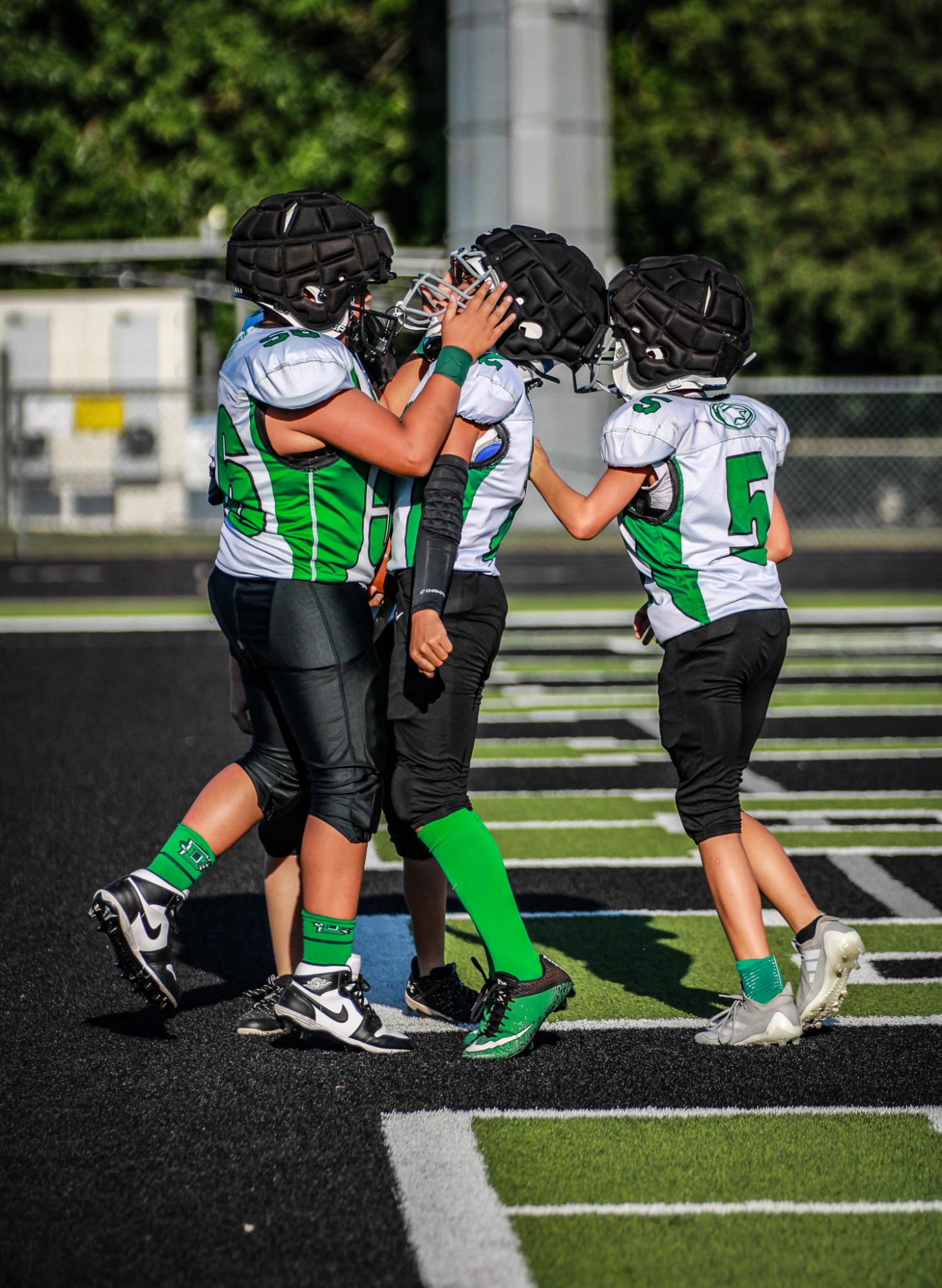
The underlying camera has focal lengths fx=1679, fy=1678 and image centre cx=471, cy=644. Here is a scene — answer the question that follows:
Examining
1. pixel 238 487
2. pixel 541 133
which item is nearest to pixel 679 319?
pixel 238 487

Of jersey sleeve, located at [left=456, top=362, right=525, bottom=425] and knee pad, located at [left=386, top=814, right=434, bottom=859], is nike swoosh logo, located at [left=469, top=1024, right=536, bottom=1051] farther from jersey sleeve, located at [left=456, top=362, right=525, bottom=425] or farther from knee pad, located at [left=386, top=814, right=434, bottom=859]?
jersey sleeve, located at [left=456, top=362, right=525, bottom=425]

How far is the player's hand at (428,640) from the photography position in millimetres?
3689

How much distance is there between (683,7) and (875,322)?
739cm

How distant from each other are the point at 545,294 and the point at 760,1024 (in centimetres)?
177

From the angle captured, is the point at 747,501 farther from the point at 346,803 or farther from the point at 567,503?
the point at 346,803

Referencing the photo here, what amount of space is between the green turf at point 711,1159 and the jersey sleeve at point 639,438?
4.86 feet

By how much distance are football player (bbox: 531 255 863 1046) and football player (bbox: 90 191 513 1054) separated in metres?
0.41

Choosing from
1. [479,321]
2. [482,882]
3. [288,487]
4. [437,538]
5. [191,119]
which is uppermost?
[191,119]

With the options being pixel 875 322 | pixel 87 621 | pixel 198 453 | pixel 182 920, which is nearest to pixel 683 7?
pixel 875 322

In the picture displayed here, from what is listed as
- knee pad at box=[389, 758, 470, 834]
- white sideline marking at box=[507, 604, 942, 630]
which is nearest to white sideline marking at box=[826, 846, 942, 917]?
knee pad at box=[389, 758, 470, 834]

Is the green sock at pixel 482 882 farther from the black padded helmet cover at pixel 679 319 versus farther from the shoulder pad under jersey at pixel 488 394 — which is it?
the black padded helmet cover at pixel 679 319

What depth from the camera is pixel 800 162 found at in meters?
33.8

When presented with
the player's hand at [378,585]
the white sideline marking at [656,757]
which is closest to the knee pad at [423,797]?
the player's hand at [378,585]

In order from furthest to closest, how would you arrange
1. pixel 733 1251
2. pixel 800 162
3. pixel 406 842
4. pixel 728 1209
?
pixel 800 162 → pixel 406 842 → pixel 728 1209 → pixel 733 1251
